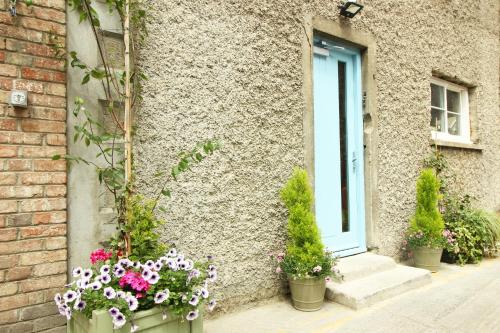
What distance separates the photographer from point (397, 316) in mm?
3062

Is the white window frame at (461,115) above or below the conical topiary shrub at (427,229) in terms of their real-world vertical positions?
above

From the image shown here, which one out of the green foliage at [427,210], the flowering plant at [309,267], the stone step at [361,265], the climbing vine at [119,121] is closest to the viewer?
the climbing vine at [119,121]

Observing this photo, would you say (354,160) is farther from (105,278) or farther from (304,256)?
(105,278)

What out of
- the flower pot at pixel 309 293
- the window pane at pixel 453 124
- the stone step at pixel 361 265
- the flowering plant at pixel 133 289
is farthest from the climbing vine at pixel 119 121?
the window pane at pixel 453 124

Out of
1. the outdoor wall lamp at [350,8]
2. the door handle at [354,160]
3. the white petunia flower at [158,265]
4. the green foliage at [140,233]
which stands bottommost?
the white petunia flower at [158,265]

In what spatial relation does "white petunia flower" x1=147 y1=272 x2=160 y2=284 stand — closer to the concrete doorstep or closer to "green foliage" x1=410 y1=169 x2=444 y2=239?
the concrete doorstep

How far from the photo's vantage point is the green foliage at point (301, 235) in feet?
10.4

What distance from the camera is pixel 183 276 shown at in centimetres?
228

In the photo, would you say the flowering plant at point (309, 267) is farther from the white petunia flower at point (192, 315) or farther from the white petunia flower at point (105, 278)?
the white petunia flower at point (105, 278)

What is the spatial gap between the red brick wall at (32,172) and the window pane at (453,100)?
637 cm

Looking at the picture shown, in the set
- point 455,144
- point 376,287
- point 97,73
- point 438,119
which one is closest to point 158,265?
point 97,73

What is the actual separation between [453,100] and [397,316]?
4.99 metres

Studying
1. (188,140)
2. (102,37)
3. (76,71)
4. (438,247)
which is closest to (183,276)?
(188,140)

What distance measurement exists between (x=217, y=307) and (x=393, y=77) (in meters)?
3.82
